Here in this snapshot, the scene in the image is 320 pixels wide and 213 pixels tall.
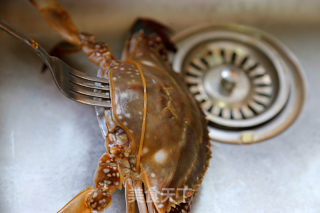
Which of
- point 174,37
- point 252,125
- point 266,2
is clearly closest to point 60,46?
point 174,37

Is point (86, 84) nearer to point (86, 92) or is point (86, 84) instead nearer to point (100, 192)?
point (86, 92)

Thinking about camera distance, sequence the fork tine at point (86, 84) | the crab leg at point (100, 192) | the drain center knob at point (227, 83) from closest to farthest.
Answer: the crab leg at point (100, 192), the fork tine at point (86, 84), the drain center knob at point (227, 83)

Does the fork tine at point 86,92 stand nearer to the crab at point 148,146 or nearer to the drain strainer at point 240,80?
the crab at point 148,146

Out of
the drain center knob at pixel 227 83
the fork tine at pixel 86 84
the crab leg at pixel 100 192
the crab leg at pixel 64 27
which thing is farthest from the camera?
the drain center knob at pixel 227 83

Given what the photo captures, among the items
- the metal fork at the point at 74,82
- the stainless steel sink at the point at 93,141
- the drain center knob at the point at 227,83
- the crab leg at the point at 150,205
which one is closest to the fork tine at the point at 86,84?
the metal fork at the point at 74,82

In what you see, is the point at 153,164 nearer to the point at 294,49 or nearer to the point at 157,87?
the point at 157,87

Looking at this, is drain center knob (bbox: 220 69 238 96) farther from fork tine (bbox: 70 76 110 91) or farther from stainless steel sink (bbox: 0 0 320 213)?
fork tine (bbox: 70 76 110 91)

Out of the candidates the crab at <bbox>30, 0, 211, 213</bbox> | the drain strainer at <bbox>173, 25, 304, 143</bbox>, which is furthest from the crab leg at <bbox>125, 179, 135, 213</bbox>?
the drain strainer at <bbox>173, 25, 304, 143</bbox>

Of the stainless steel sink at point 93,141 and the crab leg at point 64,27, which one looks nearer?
the stainless steel sink at point 93,141

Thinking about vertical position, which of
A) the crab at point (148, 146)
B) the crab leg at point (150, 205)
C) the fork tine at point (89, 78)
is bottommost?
the crab leg at point (150, 205)

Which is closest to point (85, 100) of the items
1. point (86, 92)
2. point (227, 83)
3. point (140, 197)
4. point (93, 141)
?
point (86, 92)
